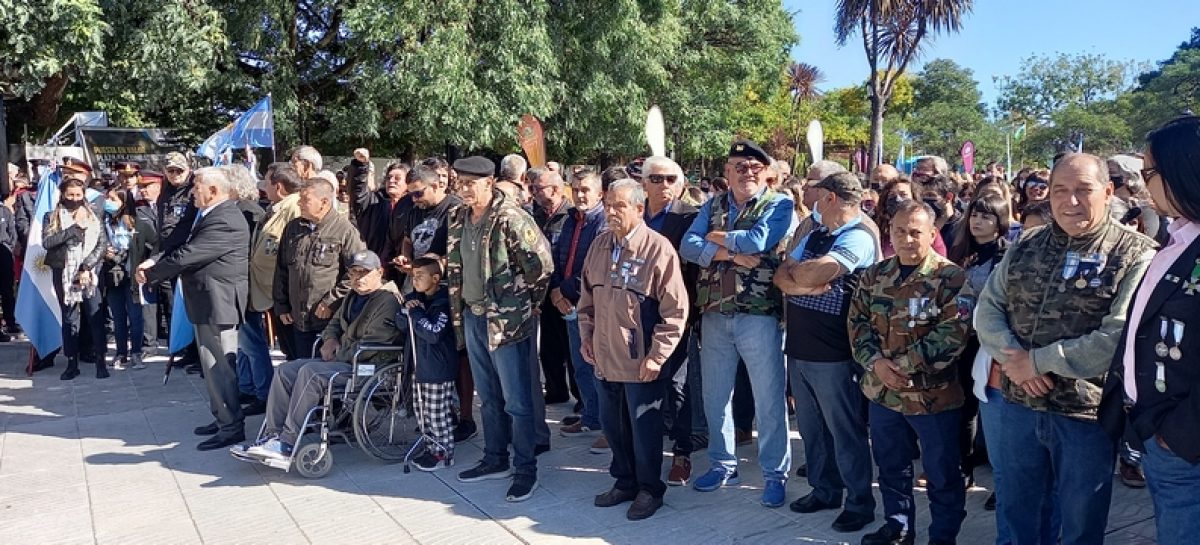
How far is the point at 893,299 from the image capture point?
3752mm

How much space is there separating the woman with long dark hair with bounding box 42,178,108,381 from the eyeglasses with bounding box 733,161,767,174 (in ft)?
22.3

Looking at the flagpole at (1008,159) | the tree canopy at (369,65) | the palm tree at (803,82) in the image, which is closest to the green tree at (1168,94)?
the flagpole at (1008,159)

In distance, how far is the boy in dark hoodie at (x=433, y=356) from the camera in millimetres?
5250

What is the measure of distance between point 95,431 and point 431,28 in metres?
10.2

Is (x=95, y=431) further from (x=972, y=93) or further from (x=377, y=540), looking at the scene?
(x=972, y=93)

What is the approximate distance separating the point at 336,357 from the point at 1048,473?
4.12 m

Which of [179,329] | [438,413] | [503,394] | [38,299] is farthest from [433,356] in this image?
[38,299]

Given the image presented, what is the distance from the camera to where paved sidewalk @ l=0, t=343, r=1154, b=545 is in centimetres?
430

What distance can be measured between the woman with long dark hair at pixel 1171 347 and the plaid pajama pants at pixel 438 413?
377cm

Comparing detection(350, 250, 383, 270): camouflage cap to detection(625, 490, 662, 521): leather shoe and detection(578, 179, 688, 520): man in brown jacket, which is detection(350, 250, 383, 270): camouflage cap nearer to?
detection(578, 179, 688, 520): man in brown jacket

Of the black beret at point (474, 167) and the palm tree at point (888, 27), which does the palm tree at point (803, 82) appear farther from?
the black beret at point (474, 167)

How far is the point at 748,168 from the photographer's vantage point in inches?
178

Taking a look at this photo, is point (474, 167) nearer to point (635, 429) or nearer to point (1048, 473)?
point (635, 429)

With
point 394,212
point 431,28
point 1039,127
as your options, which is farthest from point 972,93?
point 394,212
